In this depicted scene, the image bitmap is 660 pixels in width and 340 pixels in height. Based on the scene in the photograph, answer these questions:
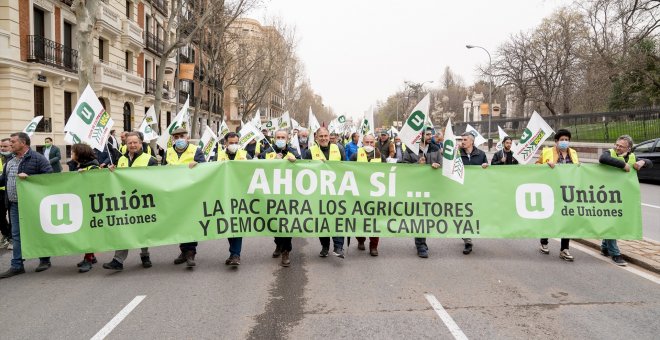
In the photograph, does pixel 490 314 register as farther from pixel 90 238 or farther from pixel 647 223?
pixel 647 223

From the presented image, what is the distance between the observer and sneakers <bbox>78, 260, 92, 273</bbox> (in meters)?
6.25

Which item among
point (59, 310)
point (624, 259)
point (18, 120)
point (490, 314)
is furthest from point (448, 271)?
point (18, 120)

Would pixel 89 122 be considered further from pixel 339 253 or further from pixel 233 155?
pixel 339 253

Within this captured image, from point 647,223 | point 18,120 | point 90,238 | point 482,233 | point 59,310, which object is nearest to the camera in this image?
point 59,310

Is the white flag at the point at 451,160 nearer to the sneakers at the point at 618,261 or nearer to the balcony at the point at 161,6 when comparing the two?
the sneakers at the point at 618,261

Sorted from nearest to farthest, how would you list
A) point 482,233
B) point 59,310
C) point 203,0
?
point 59,310
point 482,233
point 203,0

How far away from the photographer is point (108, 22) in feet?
89.6

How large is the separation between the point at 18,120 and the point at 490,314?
67.8 feet

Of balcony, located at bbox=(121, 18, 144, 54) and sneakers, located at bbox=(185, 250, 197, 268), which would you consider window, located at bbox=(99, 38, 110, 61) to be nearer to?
balcony, located at bbox=(121, 18, 144, 54)

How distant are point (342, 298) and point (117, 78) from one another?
88.6 feet

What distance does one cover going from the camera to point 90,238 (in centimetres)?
618

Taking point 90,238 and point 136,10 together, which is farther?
point 136,10

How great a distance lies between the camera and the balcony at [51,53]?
799 inches

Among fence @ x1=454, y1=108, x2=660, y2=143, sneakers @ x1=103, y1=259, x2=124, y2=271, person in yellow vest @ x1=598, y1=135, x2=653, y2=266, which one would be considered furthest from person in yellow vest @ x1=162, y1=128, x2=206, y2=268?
fence @ x1=454, y1=108, x2=660, y2=143
